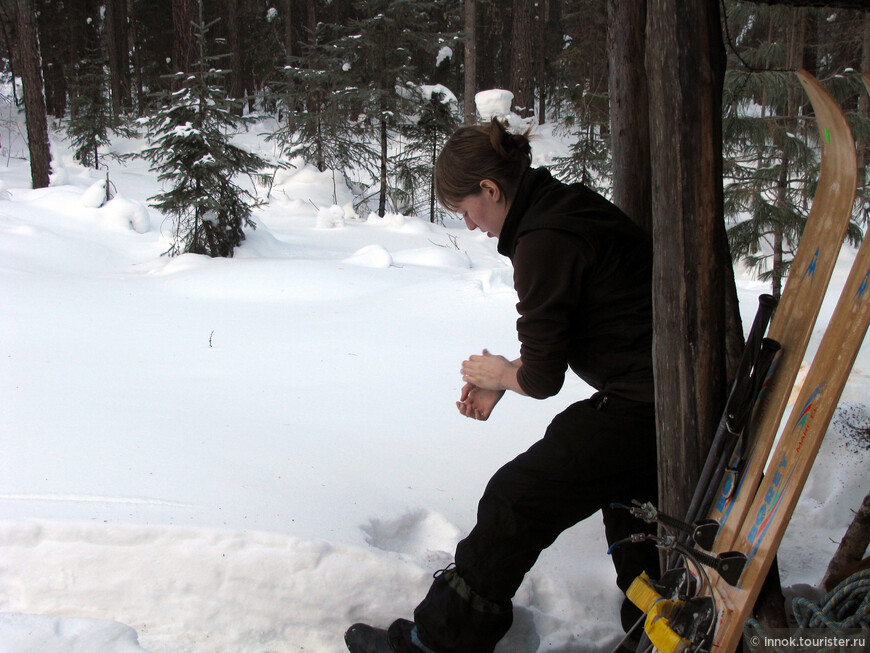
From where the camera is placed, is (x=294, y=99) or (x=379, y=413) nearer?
(x=379, y=413)

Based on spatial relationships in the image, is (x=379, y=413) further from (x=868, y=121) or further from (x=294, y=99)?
(x=294, y=99)

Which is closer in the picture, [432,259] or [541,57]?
[432,259]

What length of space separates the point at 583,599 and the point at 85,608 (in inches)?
61.9

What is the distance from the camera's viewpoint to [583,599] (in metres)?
2.32

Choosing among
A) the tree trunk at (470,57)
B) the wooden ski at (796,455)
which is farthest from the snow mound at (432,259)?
the tree trunk at (470,57)

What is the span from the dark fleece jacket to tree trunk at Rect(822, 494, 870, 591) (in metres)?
0.88

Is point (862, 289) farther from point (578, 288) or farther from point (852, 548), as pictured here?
point (852, 548)

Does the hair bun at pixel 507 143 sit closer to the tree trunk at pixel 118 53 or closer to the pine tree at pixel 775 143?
the pine tree at pixel 775 143

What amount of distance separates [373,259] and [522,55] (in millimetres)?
13800

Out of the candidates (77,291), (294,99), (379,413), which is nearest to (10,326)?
(77,291)

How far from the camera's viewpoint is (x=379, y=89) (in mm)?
15664

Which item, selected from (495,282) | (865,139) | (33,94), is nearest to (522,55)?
(33,94)

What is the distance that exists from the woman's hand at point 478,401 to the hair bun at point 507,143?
27.1 inches

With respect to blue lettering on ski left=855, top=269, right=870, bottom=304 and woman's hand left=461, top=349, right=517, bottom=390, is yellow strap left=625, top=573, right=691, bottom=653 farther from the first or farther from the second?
blue lettering on ski left=855, top=269, right=870, bottom=304
